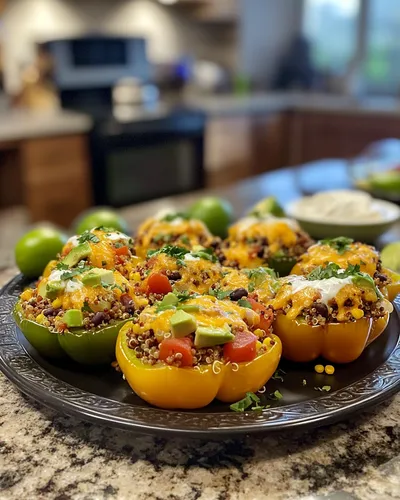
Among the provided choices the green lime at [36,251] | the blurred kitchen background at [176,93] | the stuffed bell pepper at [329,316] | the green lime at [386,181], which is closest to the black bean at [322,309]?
the stuffed bell pepper at [329,316]

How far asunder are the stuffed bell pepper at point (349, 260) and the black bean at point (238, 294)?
0.17 metres

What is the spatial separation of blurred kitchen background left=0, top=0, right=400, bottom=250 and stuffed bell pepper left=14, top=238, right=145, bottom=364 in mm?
2121

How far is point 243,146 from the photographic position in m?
4.59

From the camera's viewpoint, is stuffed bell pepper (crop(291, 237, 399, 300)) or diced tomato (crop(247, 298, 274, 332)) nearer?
diced tomato (crop(247, 298, 274, 332))

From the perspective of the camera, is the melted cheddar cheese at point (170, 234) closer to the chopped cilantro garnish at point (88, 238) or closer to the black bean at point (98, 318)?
the chopped cilantro garnish at point (88, 238)

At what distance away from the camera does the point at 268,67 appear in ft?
17.6

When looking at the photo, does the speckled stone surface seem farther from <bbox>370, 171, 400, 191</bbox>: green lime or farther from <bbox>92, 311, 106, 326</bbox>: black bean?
<bbox>370, 171, 400, 191</bbox>: green lime

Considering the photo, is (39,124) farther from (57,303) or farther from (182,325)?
(182,325)

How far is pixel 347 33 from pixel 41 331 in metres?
4.98

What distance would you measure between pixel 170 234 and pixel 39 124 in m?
2.40

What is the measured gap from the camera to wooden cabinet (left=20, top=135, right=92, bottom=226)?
3.33 meters

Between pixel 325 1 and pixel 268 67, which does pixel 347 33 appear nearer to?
pixel 325 1

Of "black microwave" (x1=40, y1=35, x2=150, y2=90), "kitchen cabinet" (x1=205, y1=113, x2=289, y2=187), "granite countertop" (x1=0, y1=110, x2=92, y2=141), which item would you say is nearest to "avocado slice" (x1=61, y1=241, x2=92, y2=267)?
"granite countertop" (x1=0, y1=110, x2=92, y2=141)

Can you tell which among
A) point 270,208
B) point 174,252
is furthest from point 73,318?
point 270,208
